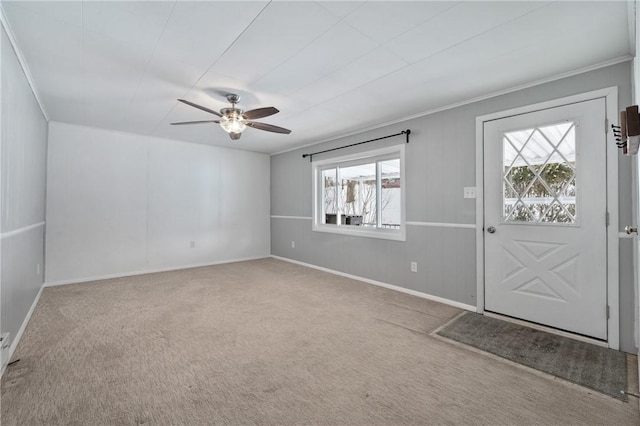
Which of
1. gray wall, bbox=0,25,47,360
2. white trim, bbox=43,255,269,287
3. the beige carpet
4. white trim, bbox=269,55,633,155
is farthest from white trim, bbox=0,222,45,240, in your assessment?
white trim, bbox=269,55,633,155

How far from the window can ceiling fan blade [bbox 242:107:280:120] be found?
6.54 ft

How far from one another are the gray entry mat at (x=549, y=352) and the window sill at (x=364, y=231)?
1.37m

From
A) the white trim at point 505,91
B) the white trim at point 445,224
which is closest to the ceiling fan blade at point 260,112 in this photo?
the white trim at point 505,91

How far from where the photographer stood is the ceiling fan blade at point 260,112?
2812 millimetres

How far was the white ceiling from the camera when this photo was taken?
1.84m

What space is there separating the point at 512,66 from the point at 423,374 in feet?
8.80

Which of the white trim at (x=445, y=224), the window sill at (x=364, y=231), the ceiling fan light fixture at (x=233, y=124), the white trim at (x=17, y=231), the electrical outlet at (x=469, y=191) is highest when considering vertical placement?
the ceiling fan light fixture at (x=233, y=124)

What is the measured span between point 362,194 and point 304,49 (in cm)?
287

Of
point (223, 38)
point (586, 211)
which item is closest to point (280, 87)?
point (223, 38)

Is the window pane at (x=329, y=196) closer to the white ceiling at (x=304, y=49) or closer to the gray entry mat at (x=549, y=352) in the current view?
the white ceiling at (x=304, y=49)

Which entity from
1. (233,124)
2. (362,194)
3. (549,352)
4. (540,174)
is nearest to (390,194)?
(362,194)

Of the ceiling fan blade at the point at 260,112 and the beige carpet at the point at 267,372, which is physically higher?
the ceiling fan blade at the point at 260,112

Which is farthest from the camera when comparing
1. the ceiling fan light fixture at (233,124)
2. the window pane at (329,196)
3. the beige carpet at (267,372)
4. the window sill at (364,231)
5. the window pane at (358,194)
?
the window pane at (329,196)

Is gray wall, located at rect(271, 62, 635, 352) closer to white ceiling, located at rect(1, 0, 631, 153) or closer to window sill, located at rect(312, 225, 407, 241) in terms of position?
window sill, located at rect(312, 225, 407, 241)
